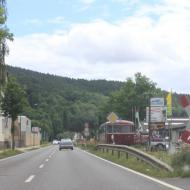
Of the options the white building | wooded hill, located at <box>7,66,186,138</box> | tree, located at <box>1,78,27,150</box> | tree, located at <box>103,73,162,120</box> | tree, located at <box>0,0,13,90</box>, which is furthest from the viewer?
wooded hill, located at <box>7,66,186,138</box>

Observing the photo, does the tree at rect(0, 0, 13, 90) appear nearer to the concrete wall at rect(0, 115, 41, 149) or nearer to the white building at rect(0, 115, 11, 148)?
the concrete wall at rect(0, 115, 41, 149)

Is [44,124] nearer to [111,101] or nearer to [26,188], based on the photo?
[111,101]

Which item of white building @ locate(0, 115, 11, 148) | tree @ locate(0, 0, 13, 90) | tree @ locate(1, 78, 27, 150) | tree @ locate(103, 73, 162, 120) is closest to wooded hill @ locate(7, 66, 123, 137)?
tree @ locate(103, 73, 162, 120)

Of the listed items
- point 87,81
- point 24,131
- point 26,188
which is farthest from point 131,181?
point 87,81

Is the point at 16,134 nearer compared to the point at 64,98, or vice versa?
the point at 16,134

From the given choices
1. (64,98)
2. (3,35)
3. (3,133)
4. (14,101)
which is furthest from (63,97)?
(3,35)

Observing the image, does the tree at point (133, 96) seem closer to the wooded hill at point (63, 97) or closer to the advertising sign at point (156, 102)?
the wooded hill at point (63, 97)

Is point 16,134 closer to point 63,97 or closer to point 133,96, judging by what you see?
point 133,96

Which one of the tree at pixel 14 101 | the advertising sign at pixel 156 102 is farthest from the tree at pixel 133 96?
the advertising sign at pixel 156 102

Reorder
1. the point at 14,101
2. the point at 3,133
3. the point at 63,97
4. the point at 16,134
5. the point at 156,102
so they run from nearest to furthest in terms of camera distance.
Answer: the point at 156,102
the point at 14,101
the point at 3,133
the point at 16,134
the point at 63,97

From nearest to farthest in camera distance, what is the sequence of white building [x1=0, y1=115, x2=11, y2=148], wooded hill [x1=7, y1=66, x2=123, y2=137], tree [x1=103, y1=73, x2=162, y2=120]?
1. white building [x1=0, y1=115, x2=11, y2=148]
2. tree [x1=103, y1=73, x2=162, y2=120]
3. wooded hill [x1=7, y1=66, x2=123, y2=137]

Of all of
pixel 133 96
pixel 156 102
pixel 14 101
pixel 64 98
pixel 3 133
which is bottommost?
pixel 3 133

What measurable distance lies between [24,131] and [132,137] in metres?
71.7

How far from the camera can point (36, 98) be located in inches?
7185
